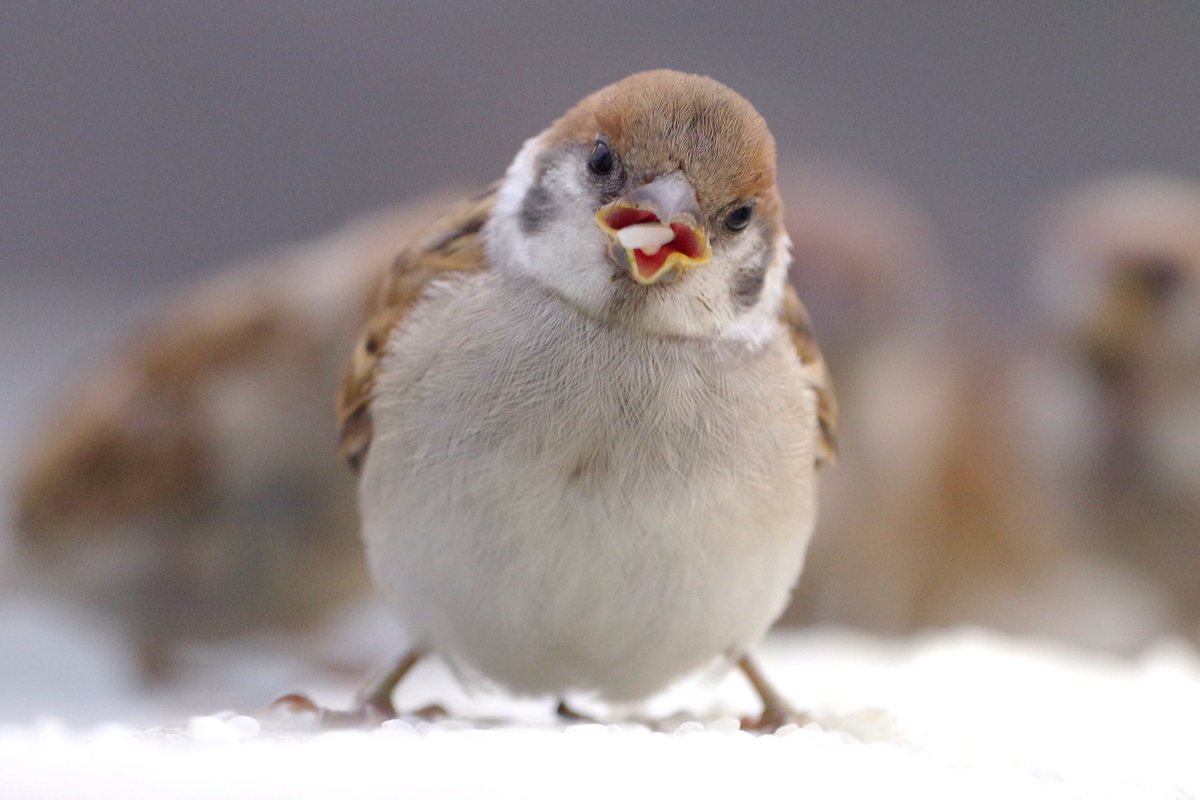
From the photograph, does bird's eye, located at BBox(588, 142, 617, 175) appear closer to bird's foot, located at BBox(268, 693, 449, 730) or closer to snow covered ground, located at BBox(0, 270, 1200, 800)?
snow covered ground, located at BBox(0, 270, 1200, 800)

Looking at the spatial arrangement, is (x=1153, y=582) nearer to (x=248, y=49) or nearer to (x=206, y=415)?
(x=206, y=415)

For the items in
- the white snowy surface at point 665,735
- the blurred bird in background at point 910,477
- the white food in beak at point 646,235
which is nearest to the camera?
the white snowy surface at point 665,735

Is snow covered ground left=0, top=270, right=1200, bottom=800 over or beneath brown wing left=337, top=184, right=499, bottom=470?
beneath

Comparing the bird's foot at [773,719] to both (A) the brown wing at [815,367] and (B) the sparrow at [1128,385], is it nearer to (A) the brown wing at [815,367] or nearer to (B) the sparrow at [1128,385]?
(A) the brown wing at [815,367]

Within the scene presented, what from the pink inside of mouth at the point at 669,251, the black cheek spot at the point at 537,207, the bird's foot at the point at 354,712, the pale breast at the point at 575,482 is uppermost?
the black cheek spot at the point at 537,207

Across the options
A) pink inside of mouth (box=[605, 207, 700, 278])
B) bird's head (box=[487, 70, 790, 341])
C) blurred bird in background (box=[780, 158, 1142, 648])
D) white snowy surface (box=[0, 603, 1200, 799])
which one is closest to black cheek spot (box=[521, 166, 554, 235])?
bird's head (box=[487, 70, 790, 341])

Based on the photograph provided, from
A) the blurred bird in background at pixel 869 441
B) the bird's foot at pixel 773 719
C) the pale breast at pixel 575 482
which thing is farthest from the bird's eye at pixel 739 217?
the blurred bird in background at pixel 869 441

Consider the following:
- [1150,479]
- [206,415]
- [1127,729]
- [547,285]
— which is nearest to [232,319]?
[206,415]
